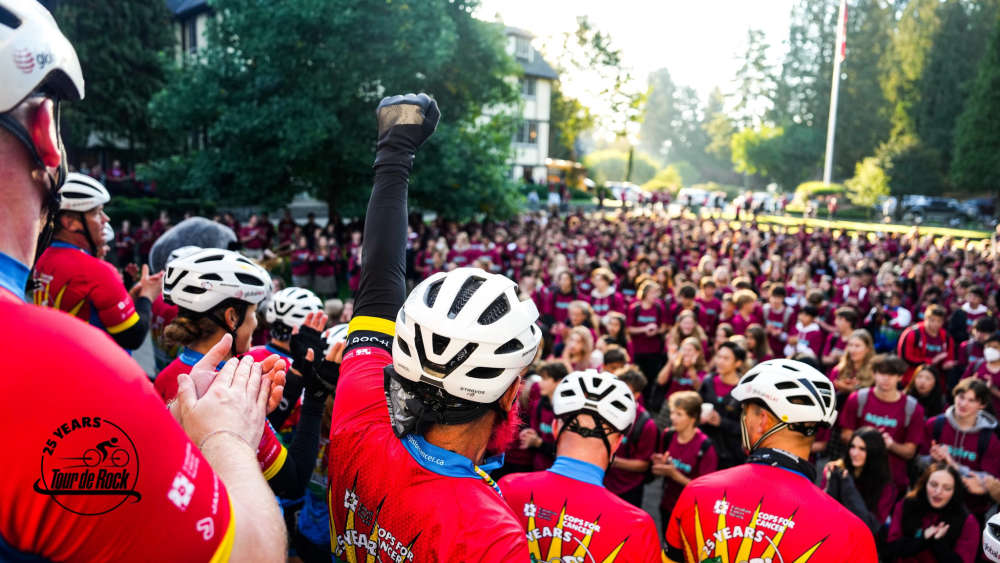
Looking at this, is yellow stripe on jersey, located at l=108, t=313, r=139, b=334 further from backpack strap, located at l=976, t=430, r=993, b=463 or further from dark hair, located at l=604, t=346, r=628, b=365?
backpack strap, located at l=976, t=430, r=993, b=463

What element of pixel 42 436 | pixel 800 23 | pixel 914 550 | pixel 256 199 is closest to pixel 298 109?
pixel 256 199

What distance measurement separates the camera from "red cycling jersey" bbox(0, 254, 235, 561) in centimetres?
121

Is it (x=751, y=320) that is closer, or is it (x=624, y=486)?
(x=624, y=486)

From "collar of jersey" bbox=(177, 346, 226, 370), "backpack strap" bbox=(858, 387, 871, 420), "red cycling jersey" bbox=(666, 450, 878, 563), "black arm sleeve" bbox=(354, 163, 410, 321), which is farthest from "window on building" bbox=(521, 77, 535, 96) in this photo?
"black arm sleeve" bbox=(354, 163, 410, 321)

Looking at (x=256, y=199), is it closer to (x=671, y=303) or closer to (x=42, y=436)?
(x=671, y=303)

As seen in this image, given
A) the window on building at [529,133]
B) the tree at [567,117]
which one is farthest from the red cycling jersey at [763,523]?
the tree at [567,117]

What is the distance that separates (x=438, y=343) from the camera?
221 centimetres

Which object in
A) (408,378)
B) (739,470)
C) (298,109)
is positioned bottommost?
(739,470)

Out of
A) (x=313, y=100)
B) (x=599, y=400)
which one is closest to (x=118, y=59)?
(x=313, y=100)

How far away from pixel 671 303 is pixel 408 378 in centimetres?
1028

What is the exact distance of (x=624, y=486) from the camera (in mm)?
6082

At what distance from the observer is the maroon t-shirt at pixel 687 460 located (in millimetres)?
6039

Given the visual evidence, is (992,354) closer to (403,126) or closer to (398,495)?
(403,126)

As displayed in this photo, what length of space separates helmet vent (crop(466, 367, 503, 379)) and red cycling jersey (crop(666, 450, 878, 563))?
6.15ft
